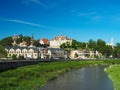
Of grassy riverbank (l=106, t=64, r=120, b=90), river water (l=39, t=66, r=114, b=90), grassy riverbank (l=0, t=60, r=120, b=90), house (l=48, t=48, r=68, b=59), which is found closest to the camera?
grassy riverbank (l=0, t=60, r=120, b=90)

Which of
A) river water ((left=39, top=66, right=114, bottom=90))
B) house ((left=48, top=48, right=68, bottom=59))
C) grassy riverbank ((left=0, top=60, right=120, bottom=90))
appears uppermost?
house ((left=48, top=48, right=68, bottom=59))

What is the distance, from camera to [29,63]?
92438mm

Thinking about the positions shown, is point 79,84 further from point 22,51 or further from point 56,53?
point 56,53

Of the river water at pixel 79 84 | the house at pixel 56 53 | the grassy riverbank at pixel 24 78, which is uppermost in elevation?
the house at pixel 56 53

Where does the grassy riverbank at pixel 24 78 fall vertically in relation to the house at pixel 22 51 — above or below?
below

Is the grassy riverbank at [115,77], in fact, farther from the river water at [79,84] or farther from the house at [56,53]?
the house at [56,53]

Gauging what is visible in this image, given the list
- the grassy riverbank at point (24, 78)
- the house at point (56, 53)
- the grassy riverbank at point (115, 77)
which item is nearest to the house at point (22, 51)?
the house at point (56, 53)

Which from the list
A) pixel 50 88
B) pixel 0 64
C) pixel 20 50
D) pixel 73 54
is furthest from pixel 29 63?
pixel 73 54

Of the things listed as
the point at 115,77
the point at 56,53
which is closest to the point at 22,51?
the point at 56,53

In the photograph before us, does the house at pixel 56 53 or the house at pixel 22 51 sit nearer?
the house at pixel 22 51

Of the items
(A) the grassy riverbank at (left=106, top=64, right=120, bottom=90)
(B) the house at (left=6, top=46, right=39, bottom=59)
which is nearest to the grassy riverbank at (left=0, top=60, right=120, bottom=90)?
(A) the grassy riverbank at (left=106, top=64, right=120, bottom=90)

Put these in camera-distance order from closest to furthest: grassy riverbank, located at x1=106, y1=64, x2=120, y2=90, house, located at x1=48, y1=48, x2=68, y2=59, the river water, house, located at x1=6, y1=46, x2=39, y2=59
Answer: the river water → grassy riverbank, located at x1=106, y1=64, x2=120, y2=90 → house, located at x1=6, y1=46, x2=39, y2=59 → house, located at x1=48, y1=48, x2=68, y2=59

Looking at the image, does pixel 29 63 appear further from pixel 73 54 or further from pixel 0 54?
pixel 73 54

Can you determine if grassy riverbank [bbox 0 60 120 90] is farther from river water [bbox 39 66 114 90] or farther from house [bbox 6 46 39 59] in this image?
house [bbox 6 46 39 59]
